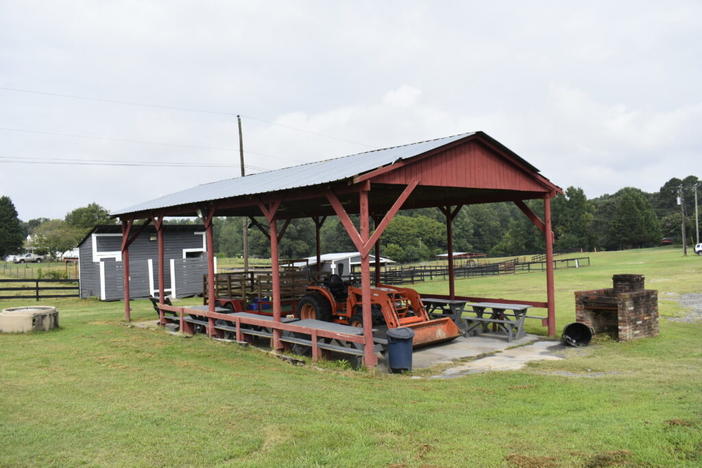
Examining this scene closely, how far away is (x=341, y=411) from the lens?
20.5ft

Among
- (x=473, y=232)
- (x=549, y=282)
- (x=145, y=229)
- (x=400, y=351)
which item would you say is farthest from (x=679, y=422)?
(x=473, y=232)

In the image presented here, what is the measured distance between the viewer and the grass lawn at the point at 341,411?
472 cm

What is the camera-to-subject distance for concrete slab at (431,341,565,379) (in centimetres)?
927

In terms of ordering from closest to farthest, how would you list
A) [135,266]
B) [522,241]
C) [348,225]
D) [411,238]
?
[348,225] < [135,266] < [411,238] < [522,241]

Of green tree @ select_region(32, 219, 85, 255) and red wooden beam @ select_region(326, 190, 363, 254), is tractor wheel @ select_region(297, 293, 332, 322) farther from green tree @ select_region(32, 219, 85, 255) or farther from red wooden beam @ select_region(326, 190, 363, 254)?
green tree @ select_region(32, 219, 85, 255)

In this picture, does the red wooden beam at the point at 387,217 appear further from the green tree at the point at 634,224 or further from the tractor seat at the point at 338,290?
the green tree at the point at 634,224

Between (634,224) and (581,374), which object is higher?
(634,224)

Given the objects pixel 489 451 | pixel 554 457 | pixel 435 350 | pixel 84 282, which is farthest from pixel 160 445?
pixel 84 282

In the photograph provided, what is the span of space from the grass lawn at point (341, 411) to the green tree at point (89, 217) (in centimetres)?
5657

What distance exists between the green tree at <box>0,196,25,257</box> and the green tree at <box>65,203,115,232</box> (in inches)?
924

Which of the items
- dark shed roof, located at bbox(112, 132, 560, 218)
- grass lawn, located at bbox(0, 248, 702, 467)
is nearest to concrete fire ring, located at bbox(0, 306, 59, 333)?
grass lawn, located at bbox(0, 248, 702, 467)

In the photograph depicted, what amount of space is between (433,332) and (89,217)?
61489mm

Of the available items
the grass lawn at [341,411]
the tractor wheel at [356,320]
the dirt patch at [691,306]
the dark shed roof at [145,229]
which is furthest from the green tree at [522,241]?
the grass lawn at [341,411]

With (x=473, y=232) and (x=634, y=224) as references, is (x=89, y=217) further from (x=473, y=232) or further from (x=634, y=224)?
(x=634, y=224)
